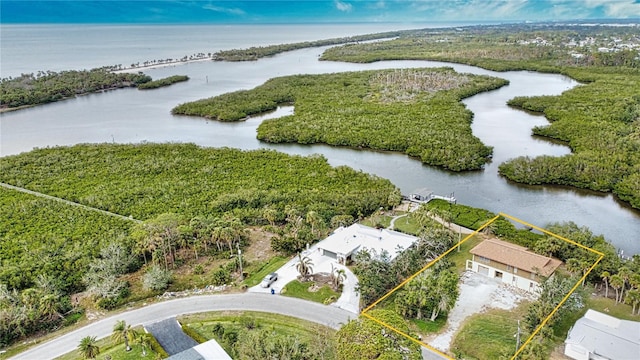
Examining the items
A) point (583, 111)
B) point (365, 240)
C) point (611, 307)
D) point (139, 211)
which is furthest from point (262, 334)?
point (583, 111)

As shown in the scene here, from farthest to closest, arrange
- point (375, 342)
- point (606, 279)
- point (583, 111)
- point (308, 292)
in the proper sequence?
point (583, 111) < point (308, 292) < point (606, 279) < point (375, 342)

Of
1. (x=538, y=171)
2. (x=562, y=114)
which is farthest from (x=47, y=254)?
(x=562, y=114)

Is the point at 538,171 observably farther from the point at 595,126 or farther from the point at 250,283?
the point at 250,283

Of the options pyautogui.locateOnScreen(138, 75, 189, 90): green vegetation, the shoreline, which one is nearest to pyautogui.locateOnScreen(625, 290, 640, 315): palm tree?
pyautogui.locateOnScreen(138, 75, 189, 90): green vegetation

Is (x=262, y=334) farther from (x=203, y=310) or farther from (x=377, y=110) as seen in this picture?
(x=377, y=110)

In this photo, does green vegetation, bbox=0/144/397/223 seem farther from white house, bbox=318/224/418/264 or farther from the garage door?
the garage door

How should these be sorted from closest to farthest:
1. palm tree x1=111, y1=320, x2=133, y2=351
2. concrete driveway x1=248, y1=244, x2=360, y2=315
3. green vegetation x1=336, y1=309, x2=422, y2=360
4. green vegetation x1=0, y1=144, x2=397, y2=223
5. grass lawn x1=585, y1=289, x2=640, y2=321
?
1. green vegetation x1=336, y1=309, x2=422, y2=360
2. palm tree x1=111, y1=320, x2=133, y2=351
3. grass lawn x1=585, y1=289, x2=640, y2=321
4. concrete driveway x1=248, y1=244, x2=360, y2=315
5. green vegetation x1=0, y1=144, x2=397, y2=223

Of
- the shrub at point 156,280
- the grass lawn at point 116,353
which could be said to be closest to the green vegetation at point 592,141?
the shrub at point 156,280
